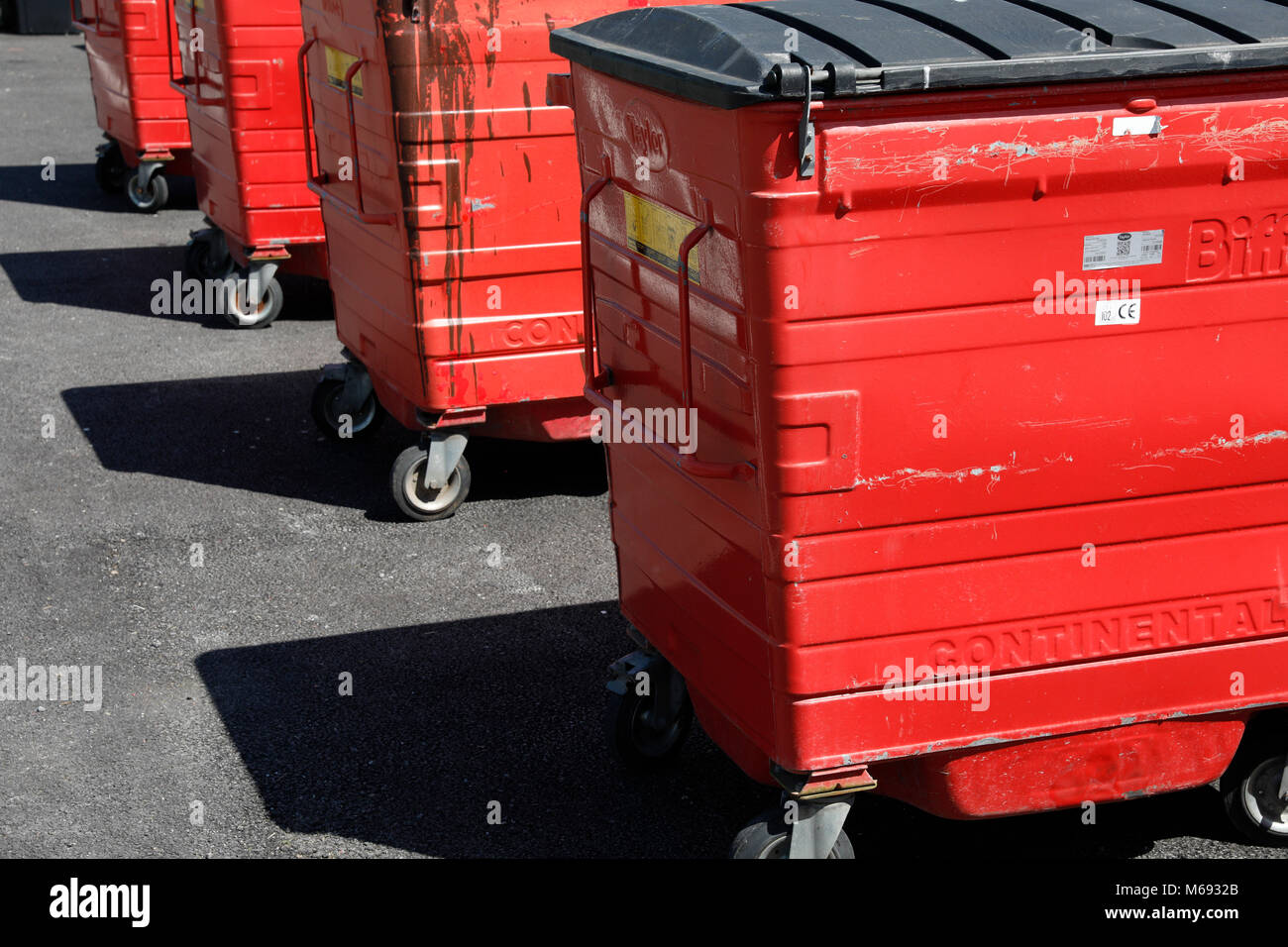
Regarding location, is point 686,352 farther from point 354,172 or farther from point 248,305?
point 248,305

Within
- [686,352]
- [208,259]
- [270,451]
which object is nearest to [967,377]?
[686,352]

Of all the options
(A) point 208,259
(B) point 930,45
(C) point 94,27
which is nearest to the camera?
(B) point 930,45

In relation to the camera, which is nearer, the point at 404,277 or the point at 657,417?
the point at 657,417

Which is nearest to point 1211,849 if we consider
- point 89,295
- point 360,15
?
point 360,15

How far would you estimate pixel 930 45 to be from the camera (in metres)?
2.95

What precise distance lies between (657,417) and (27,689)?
233 cm

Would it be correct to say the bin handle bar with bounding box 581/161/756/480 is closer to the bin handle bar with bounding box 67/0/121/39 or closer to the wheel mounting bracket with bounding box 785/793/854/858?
the wheel mounting bracket with bounding box 785/793/854/858

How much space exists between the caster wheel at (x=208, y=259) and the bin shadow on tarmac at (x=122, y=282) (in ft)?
0.45

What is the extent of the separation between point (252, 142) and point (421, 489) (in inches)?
113

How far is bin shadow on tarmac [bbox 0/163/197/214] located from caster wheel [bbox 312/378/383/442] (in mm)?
5255

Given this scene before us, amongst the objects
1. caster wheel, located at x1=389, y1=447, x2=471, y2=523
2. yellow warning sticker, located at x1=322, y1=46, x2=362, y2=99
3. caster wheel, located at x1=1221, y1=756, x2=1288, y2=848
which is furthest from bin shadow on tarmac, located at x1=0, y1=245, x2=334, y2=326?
caster wheel, located at x1=1221, y1=756, x2=1288, y2=848

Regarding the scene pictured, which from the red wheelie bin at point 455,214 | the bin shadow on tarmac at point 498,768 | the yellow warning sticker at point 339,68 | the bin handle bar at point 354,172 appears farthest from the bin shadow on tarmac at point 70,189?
the bin shadow on tarmac at point 498,768

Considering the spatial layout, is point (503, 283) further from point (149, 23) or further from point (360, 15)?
point (149, 23)
